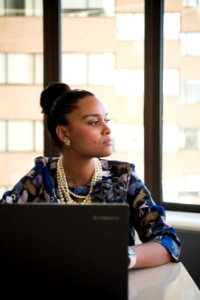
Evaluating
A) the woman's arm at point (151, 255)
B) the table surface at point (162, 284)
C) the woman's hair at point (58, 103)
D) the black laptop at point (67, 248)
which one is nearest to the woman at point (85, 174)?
the woman's hair at point (58, 103)

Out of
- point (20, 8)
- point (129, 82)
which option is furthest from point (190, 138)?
point (20, 8)

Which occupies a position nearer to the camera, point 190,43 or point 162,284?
point 162,284

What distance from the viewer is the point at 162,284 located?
3.71ft

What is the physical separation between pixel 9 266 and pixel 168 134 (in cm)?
198

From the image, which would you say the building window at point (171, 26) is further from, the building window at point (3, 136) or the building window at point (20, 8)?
the building window at point (3, 136)

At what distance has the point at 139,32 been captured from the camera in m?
2.64

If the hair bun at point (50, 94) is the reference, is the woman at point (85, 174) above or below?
below

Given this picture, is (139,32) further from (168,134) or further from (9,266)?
(9,266)

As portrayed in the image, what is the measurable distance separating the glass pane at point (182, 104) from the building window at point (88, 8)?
36cm

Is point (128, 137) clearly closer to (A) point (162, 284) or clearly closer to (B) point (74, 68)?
(B) point (74, 68)

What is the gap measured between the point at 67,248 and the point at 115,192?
871 millimetres

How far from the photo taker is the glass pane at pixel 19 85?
2820 millimetres

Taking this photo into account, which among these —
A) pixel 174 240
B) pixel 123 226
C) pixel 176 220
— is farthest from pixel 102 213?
pixel 176 220

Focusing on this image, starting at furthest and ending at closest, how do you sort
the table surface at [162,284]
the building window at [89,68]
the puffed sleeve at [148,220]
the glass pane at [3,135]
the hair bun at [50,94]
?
1. the glass pane at [3,135]
2. the building window at [89,68]
3. the hair bun at [50,94]
4. the puffed sleeve at [148,220]
5. the table surface at [162,284]
